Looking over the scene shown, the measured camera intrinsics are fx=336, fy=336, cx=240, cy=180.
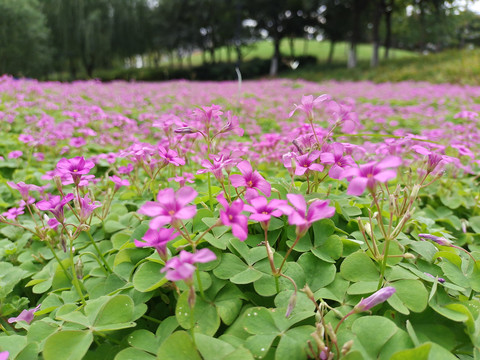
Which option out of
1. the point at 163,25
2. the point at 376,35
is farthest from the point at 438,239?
the point at 163,25

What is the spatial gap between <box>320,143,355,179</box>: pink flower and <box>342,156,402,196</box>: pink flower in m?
0.23

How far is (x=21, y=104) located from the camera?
17.0 feet

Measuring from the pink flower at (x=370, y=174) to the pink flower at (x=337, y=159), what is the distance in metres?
0.23

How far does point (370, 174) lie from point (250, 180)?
0.40 m

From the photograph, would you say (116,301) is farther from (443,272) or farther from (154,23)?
(154,23)

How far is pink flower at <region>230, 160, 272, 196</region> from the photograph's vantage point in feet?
3.62

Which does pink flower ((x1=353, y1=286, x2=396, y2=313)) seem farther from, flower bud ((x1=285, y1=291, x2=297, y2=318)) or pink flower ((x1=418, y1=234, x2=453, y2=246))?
pink flower ((x1=418, y1=234, x2=453, y2=246))

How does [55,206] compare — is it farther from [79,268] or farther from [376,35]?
[376,35]

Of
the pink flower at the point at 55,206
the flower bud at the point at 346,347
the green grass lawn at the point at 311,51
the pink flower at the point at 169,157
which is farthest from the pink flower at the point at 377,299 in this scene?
the green grass lawn at the point at 311,51

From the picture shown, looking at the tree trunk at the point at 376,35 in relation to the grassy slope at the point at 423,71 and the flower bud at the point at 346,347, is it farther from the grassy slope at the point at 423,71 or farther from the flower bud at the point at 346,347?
the flower bud at the point at 346,347

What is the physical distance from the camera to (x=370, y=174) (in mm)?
897

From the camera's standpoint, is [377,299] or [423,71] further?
[423,71]

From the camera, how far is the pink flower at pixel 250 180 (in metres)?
1.10

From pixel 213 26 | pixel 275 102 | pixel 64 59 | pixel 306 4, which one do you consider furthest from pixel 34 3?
pixel 275 102
